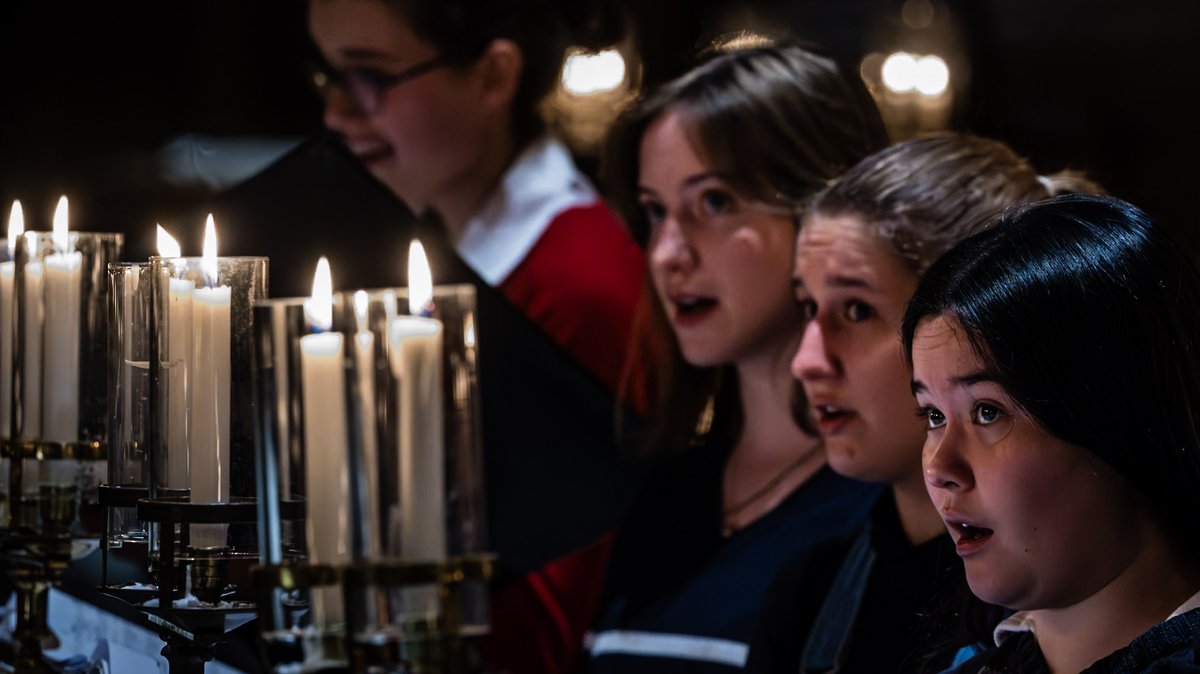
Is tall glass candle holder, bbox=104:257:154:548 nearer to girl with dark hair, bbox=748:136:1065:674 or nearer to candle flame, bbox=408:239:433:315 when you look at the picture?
candle flame, bbox=408:239:433:315

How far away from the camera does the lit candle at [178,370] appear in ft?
3.91

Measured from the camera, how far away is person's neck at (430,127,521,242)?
260 centimetres

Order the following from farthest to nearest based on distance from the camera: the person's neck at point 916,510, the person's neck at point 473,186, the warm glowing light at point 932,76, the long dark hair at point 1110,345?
the warm glowing light at point 932,76, the person's neck at point 473,186, the person's neck at point 916,510, the long dark hair at point 1110,345

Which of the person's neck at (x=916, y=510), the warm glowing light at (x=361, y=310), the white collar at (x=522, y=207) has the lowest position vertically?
the person's neck at (x=916, y=510)

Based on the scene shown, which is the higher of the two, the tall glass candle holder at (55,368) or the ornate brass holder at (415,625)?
the tall glass candle holder at (55,368)

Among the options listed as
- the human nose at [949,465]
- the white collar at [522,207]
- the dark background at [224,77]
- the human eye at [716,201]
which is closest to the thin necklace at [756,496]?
the human eye at [716,201]

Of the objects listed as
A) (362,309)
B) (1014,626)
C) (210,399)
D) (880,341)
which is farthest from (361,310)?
(880,341)

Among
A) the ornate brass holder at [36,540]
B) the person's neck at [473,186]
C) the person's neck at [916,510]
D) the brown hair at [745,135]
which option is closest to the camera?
the ornate brass holder at [36,540]

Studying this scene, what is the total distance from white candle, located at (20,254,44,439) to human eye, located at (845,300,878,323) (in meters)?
0.70

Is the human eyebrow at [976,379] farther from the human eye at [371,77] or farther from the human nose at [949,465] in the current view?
the human eye at [371,77]

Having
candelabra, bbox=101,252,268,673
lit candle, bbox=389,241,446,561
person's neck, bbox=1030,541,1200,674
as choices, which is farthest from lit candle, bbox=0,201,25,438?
person's neck, bbox=1030,541,1200,674

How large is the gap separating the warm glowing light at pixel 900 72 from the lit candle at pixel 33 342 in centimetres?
170

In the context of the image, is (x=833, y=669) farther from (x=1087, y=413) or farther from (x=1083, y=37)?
(x=1083, y=37)

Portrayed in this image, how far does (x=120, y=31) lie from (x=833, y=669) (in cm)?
185
